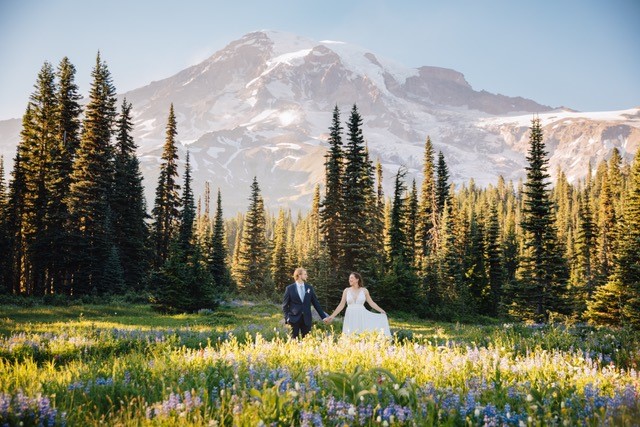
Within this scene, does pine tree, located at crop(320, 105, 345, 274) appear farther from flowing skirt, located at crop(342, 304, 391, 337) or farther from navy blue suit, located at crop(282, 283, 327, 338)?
navy blue suit, located at crop(282, 283, 327, 338)

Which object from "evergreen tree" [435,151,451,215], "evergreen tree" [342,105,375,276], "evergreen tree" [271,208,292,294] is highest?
"evergreen tree" [435,151,451,215]

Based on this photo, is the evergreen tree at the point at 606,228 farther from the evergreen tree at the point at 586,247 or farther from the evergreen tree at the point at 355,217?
the evergreen tree at the point at 355,217

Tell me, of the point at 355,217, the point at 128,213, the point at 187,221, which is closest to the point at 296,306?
Answer: the point at 355,217

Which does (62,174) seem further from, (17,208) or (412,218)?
(412,218)

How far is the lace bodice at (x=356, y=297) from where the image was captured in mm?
11977

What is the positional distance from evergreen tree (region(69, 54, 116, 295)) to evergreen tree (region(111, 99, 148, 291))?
294 cm

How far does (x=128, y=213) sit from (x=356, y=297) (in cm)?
4178

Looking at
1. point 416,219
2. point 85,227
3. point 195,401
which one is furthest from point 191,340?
point 416,219

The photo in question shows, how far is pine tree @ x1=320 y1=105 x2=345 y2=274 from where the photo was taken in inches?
1553

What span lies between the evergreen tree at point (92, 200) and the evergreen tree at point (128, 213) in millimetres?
2939

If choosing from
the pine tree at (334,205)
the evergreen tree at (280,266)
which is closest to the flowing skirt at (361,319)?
the pine tree at (334,205)

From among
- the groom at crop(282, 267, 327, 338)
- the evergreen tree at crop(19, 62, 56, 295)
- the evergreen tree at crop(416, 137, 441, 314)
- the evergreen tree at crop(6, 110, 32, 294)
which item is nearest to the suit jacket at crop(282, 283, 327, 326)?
the groom at crop(282, 267, 327, 338)

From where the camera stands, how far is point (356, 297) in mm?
12047

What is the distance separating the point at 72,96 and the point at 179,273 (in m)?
29.3
